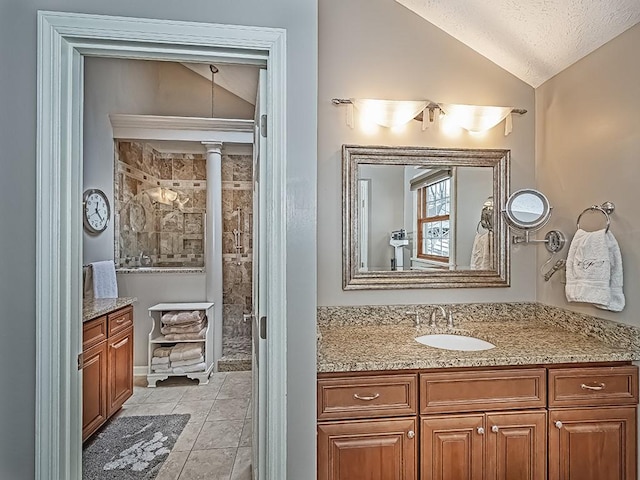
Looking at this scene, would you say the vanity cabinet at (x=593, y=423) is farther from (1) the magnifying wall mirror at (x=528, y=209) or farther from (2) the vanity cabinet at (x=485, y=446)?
(1) the magnifying wall mirror at (x=528, y=209)

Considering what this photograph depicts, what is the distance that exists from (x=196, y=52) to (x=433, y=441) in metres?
1.84

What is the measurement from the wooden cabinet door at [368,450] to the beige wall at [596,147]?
1231 mm

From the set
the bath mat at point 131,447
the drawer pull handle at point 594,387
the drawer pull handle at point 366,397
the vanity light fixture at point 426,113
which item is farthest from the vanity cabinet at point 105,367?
the drawer pull handle at point 594,387

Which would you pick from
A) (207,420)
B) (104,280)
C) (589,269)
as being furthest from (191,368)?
(589,269)

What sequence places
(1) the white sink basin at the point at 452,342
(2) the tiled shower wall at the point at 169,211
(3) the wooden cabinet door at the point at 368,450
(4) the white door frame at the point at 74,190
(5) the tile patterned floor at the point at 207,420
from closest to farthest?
1. (4) the white door frame at the point at 74,190
2. (3) the wooden cabinet door at the point at 368,450
3. (1) the white sink basin at the point at 452,342
4. (5) the tile patterned floor at the point at 207,420
5. (2) the tiled shower wall at the point at 169,211

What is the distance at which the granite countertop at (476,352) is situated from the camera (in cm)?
167

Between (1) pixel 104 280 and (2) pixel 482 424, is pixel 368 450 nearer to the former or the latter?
(2) pixel 482 424

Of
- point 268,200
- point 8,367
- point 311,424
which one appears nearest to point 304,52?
point 268,200

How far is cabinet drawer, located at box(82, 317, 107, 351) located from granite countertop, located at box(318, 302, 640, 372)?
1.48 m

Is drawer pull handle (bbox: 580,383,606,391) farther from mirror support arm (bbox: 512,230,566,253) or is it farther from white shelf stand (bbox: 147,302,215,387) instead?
white shelf stand (bbox: 147,302,215,387)

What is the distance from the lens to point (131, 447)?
8.32ft

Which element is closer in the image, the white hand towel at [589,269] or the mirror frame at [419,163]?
the white hand towel at [589,269]

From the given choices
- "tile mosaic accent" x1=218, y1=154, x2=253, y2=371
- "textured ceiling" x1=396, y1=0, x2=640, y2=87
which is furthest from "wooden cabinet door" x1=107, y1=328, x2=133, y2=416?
"textured ceiling" x1=396, y1=0, x2=640, y2=87

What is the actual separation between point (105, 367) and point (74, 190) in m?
1.74
